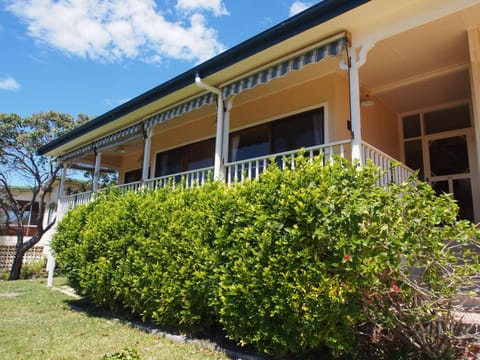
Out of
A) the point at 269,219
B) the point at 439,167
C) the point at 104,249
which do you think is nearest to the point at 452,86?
the point at 439,167

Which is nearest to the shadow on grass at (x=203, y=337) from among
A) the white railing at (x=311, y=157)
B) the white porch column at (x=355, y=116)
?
the white railing at (x=311, y=157)

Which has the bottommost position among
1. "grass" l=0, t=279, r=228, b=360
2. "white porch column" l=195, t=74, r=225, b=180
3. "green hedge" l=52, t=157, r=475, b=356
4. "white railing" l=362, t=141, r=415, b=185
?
"grass" l=0, t=279, r=228, b=360

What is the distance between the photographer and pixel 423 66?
607 centimetres

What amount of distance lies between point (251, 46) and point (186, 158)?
528 cm

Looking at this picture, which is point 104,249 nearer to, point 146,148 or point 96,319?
point 96,319

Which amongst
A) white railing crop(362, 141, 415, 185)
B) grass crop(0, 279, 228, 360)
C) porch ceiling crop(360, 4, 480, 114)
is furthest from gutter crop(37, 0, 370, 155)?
grass crop(0, 279, 228, 360)

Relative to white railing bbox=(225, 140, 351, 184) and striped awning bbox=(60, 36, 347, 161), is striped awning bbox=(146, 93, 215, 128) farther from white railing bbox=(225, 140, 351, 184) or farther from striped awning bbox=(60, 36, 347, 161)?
white railing bbox=(225, 140, 351, 184)

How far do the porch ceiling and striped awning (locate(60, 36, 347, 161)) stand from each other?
111cm

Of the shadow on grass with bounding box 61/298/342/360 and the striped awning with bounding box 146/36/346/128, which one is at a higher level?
the striped awning with bounding box 146/36/346/128

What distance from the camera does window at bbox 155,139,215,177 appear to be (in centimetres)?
947

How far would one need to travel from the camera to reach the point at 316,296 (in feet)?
10.9

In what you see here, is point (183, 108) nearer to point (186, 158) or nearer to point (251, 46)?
point (251, 46)

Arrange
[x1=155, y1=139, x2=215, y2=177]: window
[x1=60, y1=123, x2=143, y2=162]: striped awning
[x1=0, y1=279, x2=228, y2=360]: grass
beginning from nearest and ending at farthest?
[x1=0, y1=279, x2=228, y2=360]: grass, [x1=60, y1=123, x2=143, y2=162]: striped awning, [x1=155, y1=139, x2=215, y2=177]: window

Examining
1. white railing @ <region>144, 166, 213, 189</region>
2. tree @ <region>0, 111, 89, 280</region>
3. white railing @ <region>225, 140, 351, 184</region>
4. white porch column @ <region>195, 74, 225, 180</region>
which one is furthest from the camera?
tree @ <region>0, 111, 89, 280</region>
